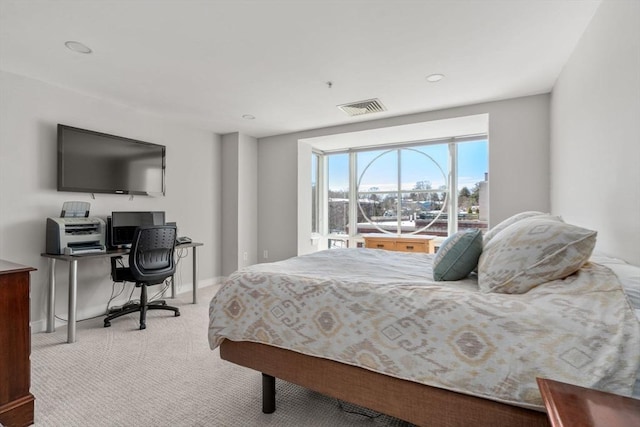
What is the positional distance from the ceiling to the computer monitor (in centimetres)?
129

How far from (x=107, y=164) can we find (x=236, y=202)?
1795 mm

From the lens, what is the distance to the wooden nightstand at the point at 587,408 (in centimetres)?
61

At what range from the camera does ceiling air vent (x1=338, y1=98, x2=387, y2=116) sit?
3485 mm

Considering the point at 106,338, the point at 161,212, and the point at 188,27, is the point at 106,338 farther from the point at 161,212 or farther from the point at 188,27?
the point at 188,27

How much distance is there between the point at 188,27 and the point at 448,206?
4233 mm

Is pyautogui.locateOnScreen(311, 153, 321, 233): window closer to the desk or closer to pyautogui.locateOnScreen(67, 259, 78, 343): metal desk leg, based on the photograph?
the desk

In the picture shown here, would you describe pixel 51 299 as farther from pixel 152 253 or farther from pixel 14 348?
pixel 14 348

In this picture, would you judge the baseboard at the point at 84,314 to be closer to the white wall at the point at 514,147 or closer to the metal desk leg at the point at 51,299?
the metal desk leg at the point at 51,299

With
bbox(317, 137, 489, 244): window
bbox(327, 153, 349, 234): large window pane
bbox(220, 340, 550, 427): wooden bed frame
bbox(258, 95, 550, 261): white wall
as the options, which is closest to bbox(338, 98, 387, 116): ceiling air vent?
bbox(258, 95, 550, 261): white wall

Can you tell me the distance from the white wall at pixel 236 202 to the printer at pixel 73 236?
1.92m

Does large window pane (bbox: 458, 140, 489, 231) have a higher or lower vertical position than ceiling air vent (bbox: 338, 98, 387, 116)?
lower

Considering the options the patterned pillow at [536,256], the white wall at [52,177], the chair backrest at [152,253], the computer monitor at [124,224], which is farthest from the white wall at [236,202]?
the patterned pillow at [536,256]

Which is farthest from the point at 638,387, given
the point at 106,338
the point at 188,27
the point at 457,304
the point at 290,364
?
the point at 106,338

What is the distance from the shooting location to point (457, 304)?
1.12 m
